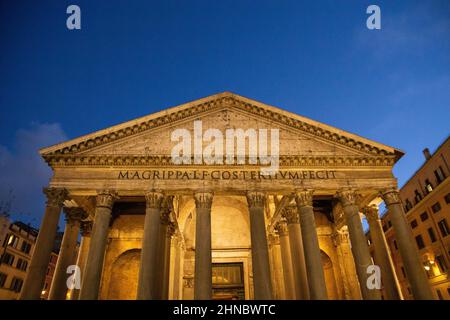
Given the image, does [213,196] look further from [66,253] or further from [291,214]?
[66,253]

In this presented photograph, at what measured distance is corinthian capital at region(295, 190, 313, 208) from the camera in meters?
13.9

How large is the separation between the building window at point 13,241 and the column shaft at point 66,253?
70.7 ft

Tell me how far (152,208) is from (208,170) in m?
3.16

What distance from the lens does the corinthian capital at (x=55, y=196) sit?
13.4 meters

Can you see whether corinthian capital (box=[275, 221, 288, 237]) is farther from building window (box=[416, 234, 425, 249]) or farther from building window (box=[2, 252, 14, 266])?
building window (box=[2, 252, 14, 266])

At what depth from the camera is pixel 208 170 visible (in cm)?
1443

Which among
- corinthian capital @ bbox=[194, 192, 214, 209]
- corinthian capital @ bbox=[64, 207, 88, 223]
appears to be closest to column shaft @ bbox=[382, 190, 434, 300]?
corinthian capital @ bbox=[194, 192, 214, 209]

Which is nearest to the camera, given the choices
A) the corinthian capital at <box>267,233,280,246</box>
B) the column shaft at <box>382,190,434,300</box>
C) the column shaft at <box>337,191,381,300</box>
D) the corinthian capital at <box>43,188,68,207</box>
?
the column shaft at <box>337,191,381,300</box>

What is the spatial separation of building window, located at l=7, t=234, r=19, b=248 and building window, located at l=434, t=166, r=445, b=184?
42.3m

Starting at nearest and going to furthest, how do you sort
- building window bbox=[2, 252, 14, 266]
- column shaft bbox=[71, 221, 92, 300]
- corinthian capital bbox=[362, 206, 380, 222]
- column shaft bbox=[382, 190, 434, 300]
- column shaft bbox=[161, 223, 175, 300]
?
column shaft bbox=[382, 190, 434, 300], column shaft bbox=[161, 223, 175, 300], column shaft bbox=[71, 221, 92, 300], corinthian capital bbox=[362, 206, 380, 222], building window bbox=[2, 252, 14, 266]

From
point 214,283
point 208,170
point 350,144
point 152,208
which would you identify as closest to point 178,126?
point 208,170

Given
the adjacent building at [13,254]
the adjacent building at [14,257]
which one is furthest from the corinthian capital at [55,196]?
the adjacent building at [14,257]

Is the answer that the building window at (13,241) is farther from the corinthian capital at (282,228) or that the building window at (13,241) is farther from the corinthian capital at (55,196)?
the corinthian capital at (282,228)
